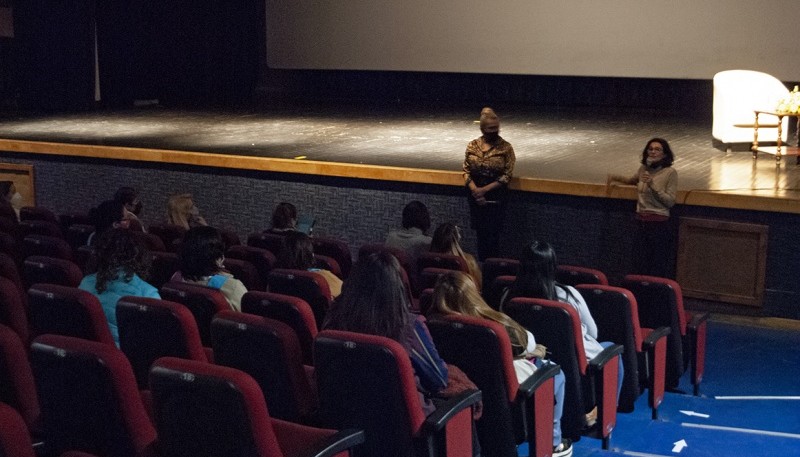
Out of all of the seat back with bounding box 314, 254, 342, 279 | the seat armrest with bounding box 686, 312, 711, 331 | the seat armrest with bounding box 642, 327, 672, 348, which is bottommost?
the seat armrest with bounding box 686, 312, 711, 331

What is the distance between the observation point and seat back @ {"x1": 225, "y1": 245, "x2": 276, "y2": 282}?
4648mm

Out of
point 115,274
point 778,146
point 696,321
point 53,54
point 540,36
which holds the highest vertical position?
point 540,36

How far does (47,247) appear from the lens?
477cm

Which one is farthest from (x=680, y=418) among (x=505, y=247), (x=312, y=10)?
(x=312, y=10)

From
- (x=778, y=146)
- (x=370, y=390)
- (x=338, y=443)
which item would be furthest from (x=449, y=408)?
(x=778, y=146)

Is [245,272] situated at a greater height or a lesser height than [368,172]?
lesser

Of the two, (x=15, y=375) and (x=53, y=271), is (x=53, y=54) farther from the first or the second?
(x=15, y=375)

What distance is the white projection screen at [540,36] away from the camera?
10156mm

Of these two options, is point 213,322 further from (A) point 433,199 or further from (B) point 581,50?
(B) point 581,50

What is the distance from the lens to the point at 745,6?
10102mm

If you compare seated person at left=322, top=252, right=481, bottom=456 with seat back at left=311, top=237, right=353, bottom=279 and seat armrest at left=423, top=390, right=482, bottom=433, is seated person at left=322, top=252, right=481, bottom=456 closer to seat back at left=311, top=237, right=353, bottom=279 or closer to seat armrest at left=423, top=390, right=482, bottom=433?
seat armrest at left=423, top=390, right=482, bottom=433

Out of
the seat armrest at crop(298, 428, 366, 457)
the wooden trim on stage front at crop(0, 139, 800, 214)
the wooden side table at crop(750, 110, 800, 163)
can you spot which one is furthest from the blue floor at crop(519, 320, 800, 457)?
the wooden side table at crop(750, 110, 800, 163)

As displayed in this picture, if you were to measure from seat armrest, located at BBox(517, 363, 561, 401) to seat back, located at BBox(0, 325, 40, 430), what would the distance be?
1.45 meters

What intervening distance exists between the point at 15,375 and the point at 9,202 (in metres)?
4.30
